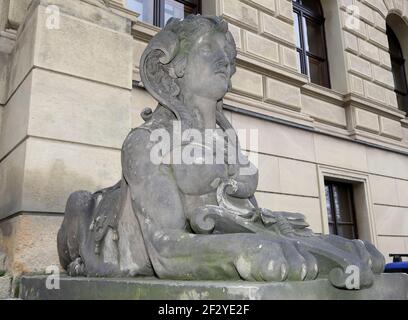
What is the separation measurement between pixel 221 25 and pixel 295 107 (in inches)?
206

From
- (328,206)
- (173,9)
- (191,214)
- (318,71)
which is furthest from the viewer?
(318,71)

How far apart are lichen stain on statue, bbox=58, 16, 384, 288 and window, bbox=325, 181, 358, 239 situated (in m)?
5.98

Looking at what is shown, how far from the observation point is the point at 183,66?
2473mm

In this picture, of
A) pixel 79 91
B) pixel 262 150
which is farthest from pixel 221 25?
pixel 262 150

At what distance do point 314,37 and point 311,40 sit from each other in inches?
4.5

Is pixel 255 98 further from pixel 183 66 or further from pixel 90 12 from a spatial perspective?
pixel 183 66

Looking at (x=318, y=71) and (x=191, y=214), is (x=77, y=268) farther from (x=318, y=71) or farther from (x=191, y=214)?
(x=318, y=71)

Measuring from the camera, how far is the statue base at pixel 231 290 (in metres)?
1.43

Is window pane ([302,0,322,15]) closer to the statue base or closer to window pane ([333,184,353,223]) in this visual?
window pane ([333,184,353,223])

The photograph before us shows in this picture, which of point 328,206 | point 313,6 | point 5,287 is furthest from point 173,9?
point 5,287

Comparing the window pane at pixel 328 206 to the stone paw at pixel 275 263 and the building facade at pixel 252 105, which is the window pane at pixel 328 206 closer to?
the building facade at pixel 252 105

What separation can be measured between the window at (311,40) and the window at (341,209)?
96.1 inches

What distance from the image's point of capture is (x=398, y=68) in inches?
463

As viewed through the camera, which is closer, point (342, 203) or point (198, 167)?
point (198, 167)
